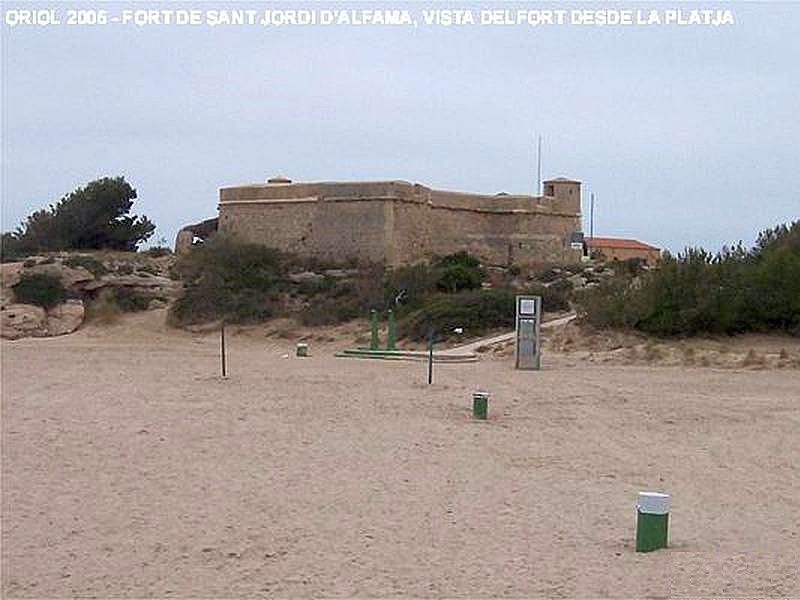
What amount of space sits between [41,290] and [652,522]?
3489 cm

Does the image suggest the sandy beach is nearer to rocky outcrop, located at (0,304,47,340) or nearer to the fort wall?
rocky outcrop, located at (0,304,47,340)

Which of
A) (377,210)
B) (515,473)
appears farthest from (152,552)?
(377,210)

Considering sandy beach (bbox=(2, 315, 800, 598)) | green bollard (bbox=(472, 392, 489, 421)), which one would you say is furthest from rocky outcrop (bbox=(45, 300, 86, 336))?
green bollard (bbox=(472, 392, 489, 421))

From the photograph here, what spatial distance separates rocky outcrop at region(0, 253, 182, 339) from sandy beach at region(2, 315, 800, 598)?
18380mm

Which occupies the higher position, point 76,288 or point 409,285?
point 409,285

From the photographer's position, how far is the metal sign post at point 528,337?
82.8 feet

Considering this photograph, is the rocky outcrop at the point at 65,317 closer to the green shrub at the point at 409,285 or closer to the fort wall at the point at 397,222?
the fort wall at the point at 397,222

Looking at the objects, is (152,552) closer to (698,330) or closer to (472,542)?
(472,542)

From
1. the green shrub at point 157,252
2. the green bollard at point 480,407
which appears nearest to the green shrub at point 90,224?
the green shrub at point 157,252

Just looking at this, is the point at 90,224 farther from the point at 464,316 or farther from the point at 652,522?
the point at 652,522

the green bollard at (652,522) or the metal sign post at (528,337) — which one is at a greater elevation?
the metal sign post at (528,337)

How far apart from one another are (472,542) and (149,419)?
26.1 ft

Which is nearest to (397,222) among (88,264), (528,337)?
(88,264)

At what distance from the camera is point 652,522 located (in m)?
8.30
